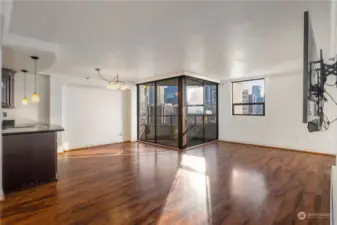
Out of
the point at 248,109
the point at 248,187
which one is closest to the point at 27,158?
the point at 248,187

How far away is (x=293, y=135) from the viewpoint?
583cm

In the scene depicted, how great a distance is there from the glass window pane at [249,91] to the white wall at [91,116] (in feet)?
14.6

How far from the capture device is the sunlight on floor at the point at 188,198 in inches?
90.1

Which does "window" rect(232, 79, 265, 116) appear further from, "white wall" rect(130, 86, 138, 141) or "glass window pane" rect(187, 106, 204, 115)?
"white wall" rect(130, 86, 138, 141)

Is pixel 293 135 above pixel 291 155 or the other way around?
above

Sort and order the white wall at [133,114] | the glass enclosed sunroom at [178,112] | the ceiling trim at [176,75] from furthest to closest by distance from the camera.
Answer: the white wall at [133,114], the glass enclosed sunroom at [178,112], the ceiling trim at [176,75]

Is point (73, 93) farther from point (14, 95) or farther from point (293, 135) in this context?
point (293, 135)

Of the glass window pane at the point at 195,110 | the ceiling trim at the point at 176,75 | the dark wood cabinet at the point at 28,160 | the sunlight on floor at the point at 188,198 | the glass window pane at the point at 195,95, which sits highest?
the ceiling trim at the point at 176,75

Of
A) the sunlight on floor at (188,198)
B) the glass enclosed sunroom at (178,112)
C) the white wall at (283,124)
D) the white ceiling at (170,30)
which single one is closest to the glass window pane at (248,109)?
the white wall at (283,124)

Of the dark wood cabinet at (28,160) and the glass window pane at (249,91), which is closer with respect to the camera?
the dark wood cabinet at (28,160)

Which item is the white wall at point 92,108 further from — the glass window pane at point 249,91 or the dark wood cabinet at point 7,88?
the glass window pane at point 249,91

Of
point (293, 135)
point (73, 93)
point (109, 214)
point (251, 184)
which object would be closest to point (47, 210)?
point (109, 214)

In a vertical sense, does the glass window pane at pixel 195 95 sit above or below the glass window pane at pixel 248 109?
above

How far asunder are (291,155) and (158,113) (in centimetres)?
420
